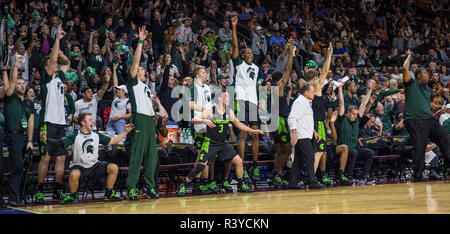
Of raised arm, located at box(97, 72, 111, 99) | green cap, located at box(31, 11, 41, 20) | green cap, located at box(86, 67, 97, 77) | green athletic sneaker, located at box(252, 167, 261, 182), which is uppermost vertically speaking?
green cap, located at box(31, 11, 41, 20)

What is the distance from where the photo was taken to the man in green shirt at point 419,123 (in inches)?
400

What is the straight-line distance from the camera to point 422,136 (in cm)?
1016

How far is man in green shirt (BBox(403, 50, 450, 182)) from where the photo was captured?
10172 millimetres

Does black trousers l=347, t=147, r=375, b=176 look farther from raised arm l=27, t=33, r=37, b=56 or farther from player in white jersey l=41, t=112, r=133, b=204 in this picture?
raised arm l=27, t=33, r=37, b=56

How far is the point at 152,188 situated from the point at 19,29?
21.8ft

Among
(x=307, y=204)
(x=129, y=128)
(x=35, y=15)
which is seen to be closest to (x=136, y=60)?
(x=129, y=128)

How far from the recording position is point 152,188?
29.7ft

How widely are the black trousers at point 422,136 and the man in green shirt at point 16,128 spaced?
6259mm

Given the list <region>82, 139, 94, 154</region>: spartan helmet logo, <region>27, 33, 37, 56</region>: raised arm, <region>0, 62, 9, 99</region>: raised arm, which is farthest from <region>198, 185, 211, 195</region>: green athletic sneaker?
<region>27, 33, 37, 56</region>: raised arm

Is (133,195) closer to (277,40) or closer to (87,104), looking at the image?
(87,104)

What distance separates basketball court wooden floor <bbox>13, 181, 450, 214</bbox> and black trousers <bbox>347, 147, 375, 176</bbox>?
250 centimetres

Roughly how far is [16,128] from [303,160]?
465cm
